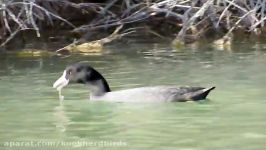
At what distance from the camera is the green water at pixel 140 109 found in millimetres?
7117

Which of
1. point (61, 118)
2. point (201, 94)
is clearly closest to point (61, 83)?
point (61, 118)

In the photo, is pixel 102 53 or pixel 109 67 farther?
pixel 102 53

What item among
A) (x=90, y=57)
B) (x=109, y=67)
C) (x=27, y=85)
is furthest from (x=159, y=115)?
(x=90, y=57)

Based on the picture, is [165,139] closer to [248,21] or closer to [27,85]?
[27,85]

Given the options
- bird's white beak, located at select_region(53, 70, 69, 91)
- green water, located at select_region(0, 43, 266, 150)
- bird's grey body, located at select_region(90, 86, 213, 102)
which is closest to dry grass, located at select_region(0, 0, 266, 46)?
green water, located at select_region(0, 43, 266, 150)

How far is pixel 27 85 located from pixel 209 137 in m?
3.36

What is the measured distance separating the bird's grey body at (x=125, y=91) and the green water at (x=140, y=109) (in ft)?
0.30

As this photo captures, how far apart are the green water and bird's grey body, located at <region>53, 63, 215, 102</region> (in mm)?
90

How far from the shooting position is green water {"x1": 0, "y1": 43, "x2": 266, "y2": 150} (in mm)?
7117

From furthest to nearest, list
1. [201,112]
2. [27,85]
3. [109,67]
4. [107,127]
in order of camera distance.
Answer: [109,67], [27,85], [201,112], [107,127]

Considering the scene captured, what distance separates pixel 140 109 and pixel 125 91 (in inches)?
21.1

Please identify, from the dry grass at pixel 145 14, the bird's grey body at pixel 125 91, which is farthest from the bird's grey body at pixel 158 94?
the dry grass at pixel 145 14

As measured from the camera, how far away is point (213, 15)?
14.4m

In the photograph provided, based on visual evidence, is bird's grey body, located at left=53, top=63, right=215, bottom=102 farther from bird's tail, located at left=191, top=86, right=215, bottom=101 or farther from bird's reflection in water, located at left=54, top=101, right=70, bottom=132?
bird's reflection in water, located at left=54, top=101, right=70, bottom=132
